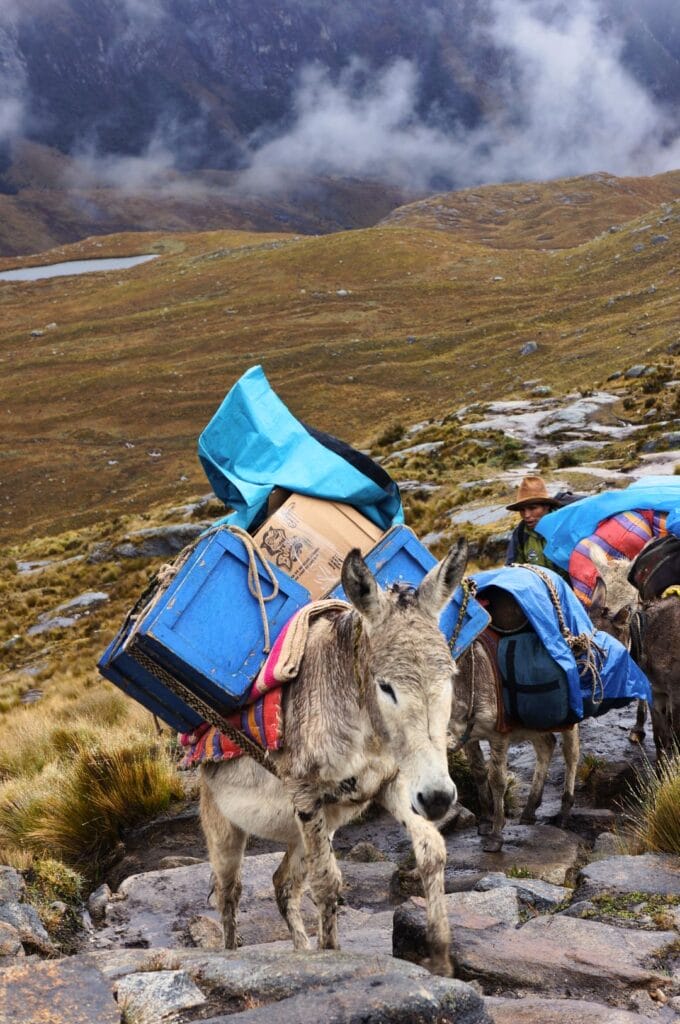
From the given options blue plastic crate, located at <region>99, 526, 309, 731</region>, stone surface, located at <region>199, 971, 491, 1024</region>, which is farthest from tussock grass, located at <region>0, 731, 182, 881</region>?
stone surface, located at <region>199, 971, 491, 1024</region>

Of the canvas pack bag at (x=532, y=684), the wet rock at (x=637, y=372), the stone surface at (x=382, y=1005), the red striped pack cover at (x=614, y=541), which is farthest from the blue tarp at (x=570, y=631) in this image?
the wet rock at (x=637, y=372)

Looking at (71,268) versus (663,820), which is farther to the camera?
(71,268)

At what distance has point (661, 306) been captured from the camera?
60688 mm

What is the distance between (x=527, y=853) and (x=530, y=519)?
4.51 metres

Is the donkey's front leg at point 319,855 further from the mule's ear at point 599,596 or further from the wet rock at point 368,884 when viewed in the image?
the mule's ear at point 599,596

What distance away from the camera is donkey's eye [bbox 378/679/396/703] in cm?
414

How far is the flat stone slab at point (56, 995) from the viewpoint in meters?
3.64

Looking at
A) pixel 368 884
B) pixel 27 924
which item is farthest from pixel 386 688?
pixel 368 884

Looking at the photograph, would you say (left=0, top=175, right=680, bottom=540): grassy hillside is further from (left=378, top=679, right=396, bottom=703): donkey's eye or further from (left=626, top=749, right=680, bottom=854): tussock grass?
(left=378, top=679, right=396, bottom=703): donkey's eye

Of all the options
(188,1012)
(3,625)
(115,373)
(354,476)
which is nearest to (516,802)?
(354,476)

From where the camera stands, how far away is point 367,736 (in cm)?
448

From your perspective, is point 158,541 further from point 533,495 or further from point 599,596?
point 599,596

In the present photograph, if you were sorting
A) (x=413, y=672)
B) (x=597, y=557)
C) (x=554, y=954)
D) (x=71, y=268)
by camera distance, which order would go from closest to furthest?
(x=413, y=672), (x=554, y=954), (x=597, y=557), (x=71, y=268)

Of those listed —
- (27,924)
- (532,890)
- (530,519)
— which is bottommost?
(532,890)
